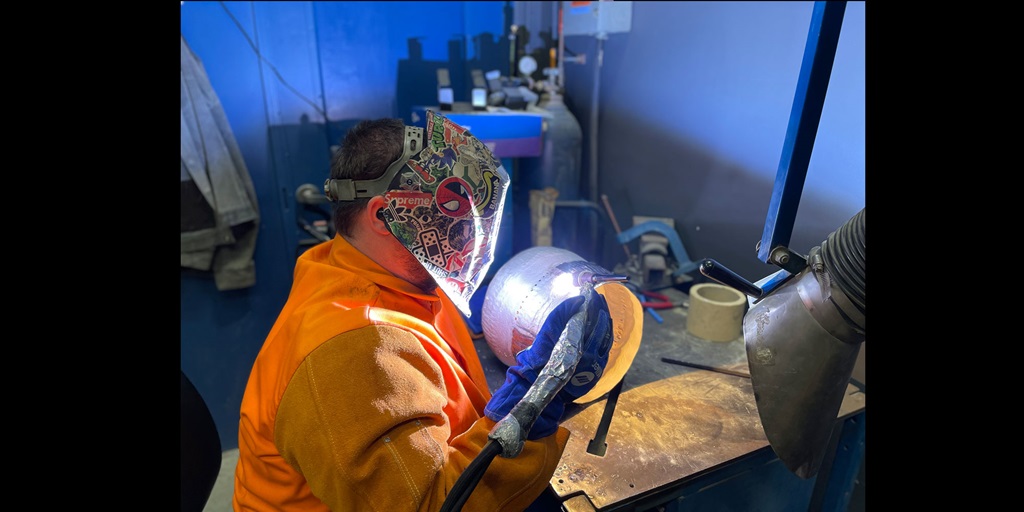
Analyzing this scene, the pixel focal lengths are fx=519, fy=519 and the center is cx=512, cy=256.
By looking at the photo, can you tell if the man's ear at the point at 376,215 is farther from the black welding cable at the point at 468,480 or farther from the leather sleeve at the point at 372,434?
the black welding cable at the point at 468,480

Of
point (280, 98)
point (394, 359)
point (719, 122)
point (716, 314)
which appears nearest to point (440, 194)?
point (394, 359)

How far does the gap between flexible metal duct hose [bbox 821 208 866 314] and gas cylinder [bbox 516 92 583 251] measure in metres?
2.07

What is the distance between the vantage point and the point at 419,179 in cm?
104

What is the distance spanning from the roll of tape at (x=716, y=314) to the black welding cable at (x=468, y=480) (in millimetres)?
1137

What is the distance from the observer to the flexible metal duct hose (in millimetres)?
719

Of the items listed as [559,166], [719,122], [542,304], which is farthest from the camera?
[559,166]

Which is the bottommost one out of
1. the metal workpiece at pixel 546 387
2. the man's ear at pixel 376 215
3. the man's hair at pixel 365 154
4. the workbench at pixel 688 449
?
the workbench at pixel 688 449

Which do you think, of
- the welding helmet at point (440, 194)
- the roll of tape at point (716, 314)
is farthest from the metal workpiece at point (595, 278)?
the roll of tape at point (716, 314)

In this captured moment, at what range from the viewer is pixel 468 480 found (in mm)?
840

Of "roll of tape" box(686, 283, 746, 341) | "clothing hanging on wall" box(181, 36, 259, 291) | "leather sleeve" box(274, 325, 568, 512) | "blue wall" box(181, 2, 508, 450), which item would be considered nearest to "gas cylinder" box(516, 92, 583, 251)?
"blue wall" box(181, 2, 508, 450)

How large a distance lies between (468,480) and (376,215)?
1.75 feet

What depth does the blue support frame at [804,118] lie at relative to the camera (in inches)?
28.0

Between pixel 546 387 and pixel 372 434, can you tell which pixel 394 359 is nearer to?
pixel 372 434
